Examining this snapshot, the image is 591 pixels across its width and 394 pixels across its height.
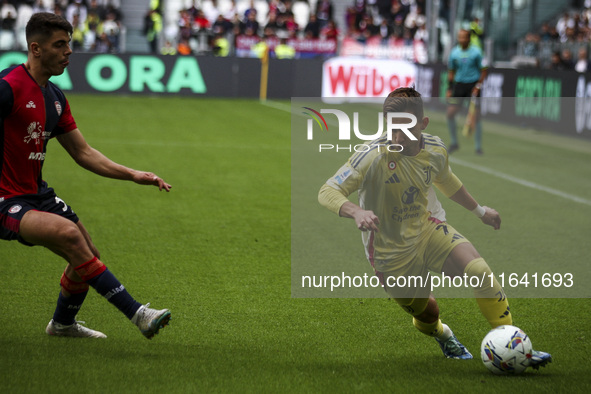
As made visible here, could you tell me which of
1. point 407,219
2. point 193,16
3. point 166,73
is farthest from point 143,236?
point 193,16

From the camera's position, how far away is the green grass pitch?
4.34m

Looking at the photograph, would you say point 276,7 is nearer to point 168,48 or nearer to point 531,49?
point 168,48

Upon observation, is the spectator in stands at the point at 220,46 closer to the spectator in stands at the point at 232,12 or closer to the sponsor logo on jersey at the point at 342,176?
the spectator in stands at the point at 232,12

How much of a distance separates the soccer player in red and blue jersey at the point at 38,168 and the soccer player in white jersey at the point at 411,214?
122cm

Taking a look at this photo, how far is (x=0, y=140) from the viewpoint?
4.46 meters

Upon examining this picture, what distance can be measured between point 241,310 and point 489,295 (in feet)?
6.07

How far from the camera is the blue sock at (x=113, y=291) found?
448 cm

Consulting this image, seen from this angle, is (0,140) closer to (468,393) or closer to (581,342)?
(468,393)

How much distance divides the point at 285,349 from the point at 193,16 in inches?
1034

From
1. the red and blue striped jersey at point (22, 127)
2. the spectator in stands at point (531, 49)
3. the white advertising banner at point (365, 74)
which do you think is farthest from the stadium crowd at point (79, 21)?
the red and blue striped jersey at point (22, 127)

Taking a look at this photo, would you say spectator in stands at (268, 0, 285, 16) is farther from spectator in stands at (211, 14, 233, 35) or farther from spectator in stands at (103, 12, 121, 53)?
spectator in stands at (103, 12, 121, 53)

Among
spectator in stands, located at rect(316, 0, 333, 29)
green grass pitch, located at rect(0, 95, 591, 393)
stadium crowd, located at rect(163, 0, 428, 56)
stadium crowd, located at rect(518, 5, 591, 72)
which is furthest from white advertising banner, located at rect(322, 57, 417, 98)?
green grass pitch, located at rect(0, 95, 591, 393)

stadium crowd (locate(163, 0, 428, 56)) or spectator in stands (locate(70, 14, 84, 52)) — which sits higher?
stadium crowd (locate(163, 0, 428, 56))

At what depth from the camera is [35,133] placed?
14.9ft
